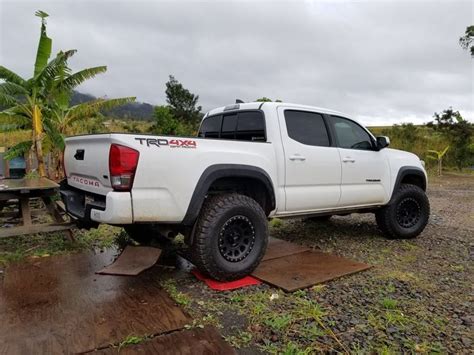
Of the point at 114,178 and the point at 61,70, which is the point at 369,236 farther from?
the point at 61,70

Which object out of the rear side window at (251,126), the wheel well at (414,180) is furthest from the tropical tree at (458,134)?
the rear side window at (251,126)

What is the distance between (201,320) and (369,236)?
3838 mm

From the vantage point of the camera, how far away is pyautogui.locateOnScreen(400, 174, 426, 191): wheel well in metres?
5.93

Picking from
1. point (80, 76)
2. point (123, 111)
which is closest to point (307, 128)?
point (80, 76)

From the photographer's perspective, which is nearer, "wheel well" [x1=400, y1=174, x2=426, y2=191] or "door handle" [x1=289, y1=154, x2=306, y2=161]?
"door handle" [x1=289, y1=154, x2=306, y2=161]

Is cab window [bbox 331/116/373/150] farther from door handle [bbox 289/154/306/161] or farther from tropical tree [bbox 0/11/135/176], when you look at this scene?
tropical tree [bbox 0/11/135/176]

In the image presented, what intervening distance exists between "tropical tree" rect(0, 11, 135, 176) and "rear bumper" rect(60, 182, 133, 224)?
4729 mm

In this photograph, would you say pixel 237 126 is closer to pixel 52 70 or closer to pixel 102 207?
pixel 102 207

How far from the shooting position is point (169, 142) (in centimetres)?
343

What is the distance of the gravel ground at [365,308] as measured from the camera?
280 centimetres

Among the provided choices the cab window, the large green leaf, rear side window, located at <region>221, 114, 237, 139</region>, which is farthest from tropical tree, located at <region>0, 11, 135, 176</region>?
the cab window

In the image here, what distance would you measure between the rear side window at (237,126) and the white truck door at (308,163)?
264 millimetres

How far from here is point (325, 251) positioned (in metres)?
5.22

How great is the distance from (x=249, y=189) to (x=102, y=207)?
5.38ft
